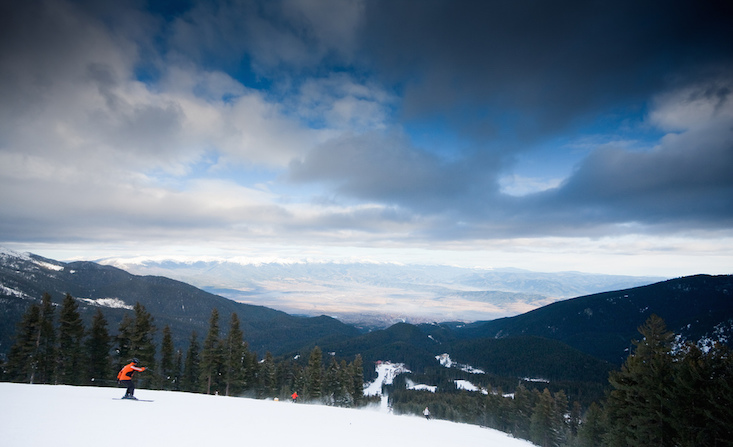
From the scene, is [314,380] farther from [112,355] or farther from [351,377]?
[112,355]

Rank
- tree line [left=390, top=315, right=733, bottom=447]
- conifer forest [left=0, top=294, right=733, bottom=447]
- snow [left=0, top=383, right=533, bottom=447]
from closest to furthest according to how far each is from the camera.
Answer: snow [left=0, top=383, right=533, bottom=447] < tree line [left=390, top=315, right=733, bottom=447] < conifer forest [left=0, top=294, right=733, bottom=447]

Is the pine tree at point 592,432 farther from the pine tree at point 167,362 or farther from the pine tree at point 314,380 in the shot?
the pine tree at point 167,362

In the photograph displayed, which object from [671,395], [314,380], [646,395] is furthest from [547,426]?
[314,380]

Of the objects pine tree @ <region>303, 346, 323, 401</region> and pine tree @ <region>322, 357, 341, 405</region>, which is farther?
pine tree @ <region>322, 357, 341, 405</region>

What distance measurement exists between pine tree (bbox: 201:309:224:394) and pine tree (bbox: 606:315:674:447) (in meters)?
41.4

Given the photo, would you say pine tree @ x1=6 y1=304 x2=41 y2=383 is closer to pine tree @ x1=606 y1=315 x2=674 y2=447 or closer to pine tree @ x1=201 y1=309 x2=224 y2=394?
pine tree @ x1=201 y1=309 x2=224 y2=394

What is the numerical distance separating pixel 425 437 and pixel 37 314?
141 ft

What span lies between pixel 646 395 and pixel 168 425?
96.7ft

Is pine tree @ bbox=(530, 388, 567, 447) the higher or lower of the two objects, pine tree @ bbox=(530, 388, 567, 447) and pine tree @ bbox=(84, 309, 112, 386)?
the lower

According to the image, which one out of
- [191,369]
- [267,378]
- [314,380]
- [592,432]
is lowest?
[592,432]

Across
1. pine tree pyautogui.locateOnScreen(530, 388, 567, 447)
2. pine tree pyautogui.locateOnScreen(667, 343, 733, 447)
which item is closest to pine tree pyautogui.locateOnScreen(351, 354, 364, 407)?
pine tree pyautogui.locateOnScreen(530, 388, 567, 447)

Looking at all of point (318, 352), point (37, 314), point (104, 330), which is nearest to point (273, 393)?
point (318, 352)

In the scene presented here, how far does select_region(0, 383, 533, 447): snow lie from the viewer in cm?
866

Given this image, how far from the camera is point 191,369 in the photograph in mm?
44438
